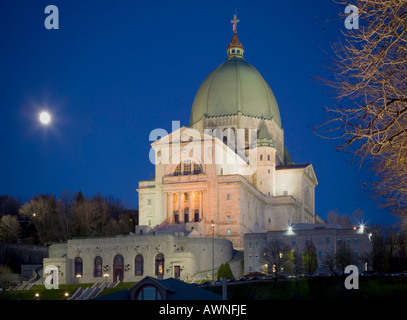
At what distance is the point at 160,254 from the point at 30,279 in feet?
62.4

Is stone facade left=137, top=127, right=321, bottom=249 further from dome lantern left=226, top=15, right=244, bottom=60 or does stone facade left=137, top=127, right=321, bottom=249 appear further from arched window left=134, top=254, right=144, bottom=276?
dome lantern left=226, top=15, right=244, bottom=60

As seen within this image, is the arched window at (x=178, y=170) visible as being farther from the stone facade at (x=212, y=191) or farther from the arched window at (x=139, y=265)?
the arched window at (x=139, y=265)

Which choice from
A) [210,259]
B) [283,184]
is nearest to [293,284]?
[210,259]

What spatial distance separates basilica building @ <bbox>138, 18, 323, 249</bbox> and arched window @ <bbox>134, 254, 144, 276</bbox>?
10.4 metres

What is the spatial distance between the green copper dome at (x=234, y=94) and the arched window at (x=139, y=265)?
3807 centimetres

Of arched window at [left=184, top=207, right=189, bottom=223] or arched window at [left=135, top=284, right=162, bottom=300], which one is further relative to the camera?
arched window at [left=184, top=207, right=189, bottom=223]

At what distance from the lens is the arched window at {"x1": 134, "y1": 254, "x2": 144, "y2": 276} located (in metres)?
96.9

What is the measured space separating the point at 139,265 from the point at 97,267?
6121mm

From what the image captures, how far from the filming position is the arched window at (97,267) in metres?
99.0

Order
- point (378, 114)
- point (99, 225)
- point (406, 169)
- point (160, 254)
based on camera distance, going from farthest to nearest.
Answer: point (99, 225) < point (160, 254) < point (406, 169) < point (378, 114)

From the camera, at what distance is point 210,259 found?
319 ft

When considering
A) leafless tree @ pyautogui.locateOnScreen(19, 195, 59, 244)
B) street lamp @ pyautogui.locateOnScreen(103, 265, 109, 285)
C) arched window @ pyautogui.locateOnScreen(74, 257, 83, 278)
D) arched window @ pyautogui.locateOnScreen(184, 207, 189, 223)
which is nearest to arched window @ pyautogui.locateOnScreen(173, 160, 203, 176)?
arched window @ pyautogui.locateOnScreen(184, 207, 189, 223)
